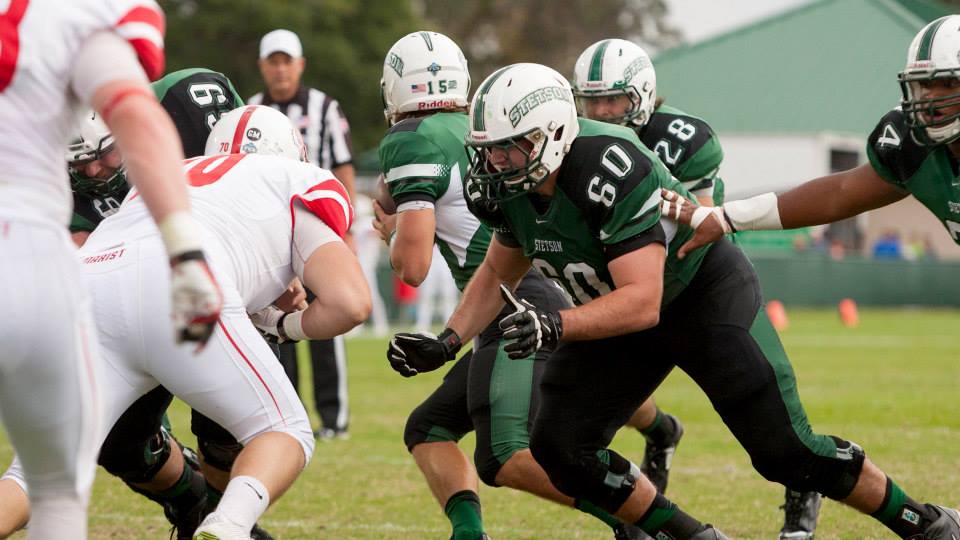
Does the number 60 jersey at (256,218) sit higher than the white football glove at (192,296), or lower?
lower

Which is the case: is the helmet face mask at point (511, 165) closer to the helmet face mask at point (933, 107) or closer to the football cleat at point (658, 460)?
the helmet face mask at point (933, 107)

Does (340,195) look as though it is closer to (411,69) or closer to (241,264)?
(241,264)

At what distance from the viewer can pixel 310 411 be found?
9258 mm

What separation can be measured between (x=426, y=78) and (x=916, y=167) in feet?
5.63

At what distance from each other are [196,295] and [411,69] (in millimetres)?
2495

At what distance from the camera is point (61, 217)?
263cm

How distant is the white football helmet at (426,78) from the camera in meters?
4.81

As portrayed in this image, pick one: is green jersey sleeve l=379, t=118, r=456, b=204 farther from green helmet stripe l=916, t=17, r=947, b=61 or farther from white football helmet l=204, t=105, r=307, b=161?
green helmet stripe l=916, t=17, r=947, b=61

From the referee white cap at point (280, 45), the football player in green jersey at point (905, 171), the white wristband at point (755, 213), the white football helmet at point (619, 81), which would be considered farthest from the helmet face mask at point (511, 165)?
the referee white cap at point (280, 45)

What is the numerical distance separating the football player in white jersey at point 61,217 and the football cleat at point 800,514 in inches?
117

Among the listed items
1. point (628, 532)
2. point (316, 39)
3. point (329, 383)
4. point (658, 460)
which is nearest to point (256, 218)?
point (628, 532)

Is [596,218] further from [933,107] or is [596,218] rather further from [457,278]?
[457,278]

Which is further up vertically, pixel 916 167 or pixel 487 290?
pixel 916 167

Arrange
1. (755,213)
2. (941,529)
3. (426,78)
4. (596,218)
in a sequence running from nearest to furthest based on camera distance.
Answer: (596,218)
(941,529)
(755,213)
(426,78)
